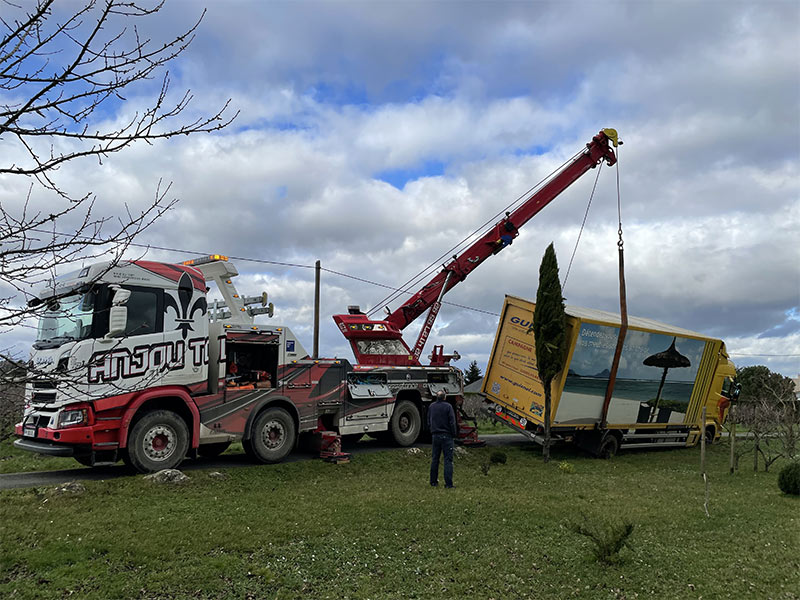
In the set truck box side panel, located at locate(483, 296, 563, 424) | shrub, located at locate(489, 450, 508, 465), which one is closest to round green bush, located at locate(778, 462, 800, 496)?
truck box side panel, located at locate(483, 296, 563, 424)

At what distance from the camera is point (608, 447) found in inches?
682

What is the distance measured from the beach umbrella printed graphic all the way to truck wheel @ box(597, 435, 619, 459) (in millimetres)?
1560

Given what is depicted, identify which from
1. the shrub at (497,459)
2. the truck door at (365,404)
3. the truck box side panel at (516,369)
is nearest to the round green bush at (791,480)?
the truck box side panel at (516,369)

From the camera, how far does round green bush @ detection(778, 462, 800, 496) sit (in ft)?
38.1

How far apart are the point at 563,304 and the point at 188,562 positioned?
11229 millimetres

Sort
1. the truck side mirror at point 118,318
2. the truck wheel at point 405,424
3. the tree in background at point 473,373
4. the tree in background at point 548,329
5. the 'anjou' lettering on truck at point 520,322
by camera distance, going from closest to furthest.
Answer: the truck side mirror at point 118,318
the tree in background at point 548,329
the truck wheel at point 405,424
the 'anjou' lettering on truck at point 520,322
the tree in background at point 473,373

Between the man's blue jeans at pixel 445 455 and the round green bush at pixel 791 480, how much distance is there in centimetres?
650

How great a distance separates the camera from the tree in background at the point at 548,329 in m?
15.2

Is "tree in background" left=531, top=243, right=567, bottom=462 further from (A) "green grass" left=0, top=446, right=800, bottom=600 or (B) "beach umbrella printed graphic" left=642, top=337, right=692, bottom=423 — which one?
(A) "green grass" left=0, top=446, right=800, bottom=600

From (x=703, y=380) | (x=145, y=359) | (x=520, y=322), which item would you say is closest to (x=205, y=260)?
(x=145, y=359)

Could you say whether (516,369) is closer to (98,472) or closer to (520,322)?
(520,322)

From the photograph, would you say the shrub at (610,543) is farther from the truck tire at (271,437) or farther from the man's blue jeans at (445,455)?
the truck tire at (271,437)

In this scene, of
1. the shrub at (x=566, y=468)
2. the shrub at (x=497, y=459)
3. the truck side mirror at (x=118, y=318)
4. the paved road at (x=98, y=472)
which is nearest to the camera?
the truck side mirror at (x=118, y=318)

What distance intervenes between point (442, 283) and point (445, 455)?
306 inches
